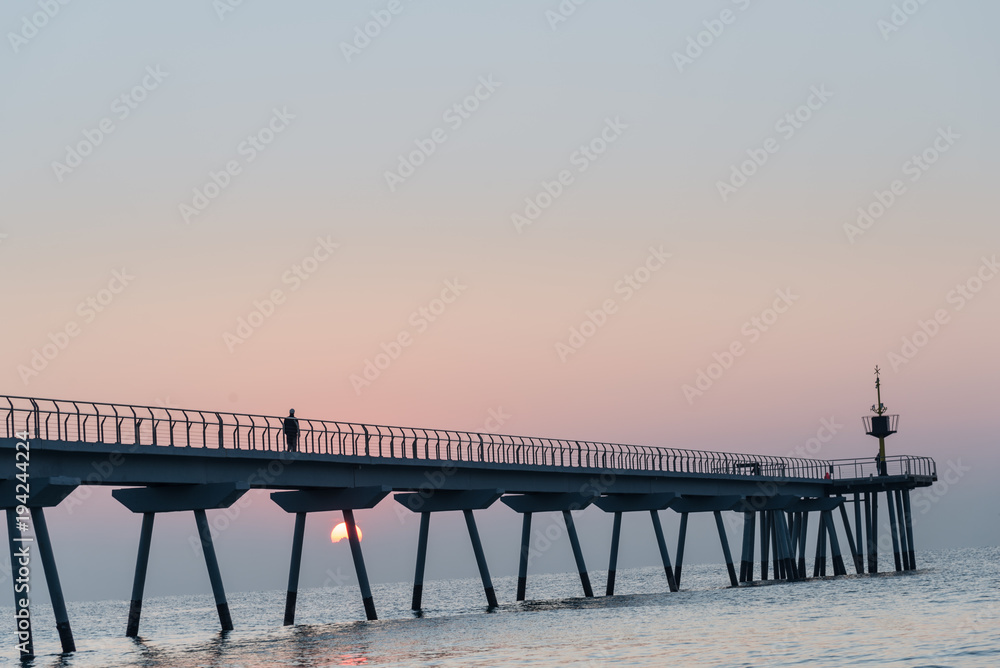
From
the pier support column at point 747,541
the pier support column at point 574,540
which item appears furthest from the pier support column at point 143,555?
the pier support column at point 747,541

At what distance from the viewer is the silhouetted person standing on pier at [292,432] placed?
51656 mm

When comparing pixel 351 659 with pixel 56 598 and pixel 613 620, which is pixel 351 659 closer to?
pixel 56 598

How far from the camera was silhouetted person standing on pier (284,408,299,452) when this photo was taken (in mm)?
51656

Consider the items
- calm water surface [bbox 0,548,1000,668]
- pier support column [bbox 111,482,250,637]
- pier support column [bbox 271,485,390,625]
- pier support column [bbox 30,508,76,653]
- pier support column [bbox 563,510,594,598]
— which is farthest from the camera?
pier support column [bbox 563,510,594,598]

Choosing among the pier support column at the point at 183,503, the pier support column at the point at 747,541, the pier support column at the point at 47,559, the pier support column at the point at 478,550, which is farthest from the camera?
the pier support column at the point at 747,541

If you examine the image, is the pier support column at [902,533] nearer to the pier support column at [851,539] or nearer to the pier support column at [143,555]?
the pier support column at [851,539]

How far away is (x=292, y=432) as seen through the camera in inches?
2042

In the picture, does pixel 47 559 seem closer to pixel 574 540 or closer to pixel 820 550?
pixel 574 540

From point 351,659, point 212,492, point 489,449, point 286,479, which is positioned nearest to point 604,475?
point 489,449

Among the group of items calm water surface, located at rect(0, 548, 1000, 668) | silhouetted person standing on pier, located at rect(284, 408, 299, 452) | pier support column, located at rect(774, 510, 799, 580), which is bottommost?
calm water surface, located at rect(0, 548, 1000, 668)

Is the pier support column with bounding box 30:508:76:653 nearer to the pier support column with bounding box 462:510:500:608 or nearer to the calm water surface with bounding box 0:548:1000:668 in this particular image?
the calm water surface with bounding box 0:548:1000:668

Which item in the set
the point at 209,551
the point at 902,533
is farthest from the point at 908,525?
the point at 209,551

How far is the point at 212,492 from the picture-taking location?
47656 millimetres

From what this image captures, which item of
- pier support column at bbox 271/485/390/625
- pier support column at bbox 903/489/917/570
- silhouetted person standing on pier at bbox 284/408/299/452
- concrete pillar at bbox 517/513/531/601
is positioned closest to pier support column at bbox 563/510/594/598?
concrete pillar at bbox 517/513/531/601
